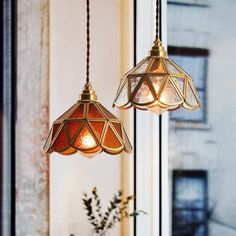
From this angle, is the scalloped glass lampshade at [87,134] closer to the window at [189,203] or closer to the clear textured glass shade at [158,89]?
the clear textured glass shade at [158,89]

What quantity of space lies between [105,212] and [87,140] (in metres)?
1.15

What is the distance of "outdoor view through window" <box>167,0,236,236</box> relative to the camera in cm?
208

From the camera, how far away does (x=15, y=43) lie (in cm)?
254

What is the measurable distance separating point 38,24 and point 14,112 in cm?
49

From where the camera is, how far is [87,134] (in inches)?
58.8

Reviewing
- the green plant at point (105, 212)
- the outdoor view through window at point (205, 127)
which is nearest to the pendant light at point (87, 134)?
the outdoor view through window at point (205, 127)

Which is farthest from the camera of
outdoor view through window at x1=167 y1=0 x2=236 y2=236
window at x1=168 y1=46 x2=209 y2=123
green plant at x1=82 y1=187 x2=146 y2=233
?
green plant at x1=82 y1=187 x2=146 y2=233

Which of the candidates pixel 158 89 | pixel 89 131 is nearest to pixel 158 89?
pixel 158 89

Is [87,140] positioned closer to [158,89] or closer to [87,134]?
[87,134]

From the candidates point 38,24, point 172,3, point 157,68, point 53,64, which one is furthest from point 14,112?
point 157,68

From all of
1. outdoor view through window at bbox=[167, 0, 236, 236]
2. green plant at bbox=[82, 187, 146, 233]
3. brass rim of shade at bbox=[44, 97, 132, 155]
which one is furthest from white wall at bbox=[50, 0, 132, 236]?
brass rim of shade at bbox=[44, 97, 132, 155]

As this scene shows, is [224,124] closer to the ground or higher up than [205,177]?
higher up

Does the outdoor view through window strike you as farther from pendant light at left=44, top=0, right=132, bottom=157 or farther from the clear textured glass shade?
pendant light at left=44, top=0, right=132, bottom=157

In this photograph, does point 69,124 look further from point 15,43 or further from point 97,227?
point 15,43
